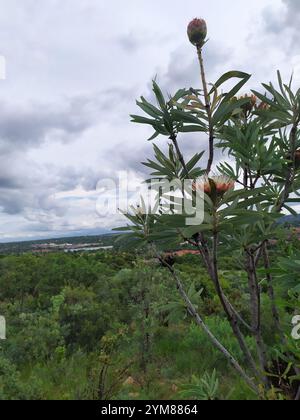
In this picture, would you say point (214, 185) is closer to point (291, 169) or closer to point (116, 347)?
point (291, 169)

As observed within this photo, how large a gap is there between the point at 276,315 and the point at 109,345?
6.81 feet

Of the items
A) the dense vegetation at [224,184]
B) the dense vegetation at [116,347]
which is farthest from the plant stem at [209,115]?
the dense vegetation at [116,347]

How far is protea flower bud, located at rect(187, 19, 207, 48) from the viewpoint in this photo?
151cm

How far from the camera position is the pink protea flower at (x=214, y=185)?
1247mm

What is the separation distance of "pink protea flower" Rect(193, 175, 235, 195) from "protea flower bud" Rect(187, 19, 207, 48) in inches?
24.8

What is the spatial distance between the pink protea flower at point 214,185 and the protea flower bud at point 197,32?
630 mm

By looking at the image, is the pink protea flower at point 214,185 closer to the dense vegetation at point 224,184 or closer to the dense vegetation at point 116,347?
the dense vegetation at point 224,184

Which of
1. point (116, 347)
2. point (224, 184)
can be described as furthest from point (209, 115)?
point (116, 347)

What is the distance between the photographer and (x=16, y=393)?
2936 millimetres

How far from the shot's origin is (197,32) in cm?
151

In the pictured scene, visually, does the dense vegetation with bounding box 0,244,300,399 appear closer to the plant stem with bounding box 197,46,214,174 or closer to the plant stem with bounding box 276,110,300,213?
the plant stem with bounding box 276,110,300,213

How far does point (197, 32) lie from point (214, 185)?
29.0 inches
